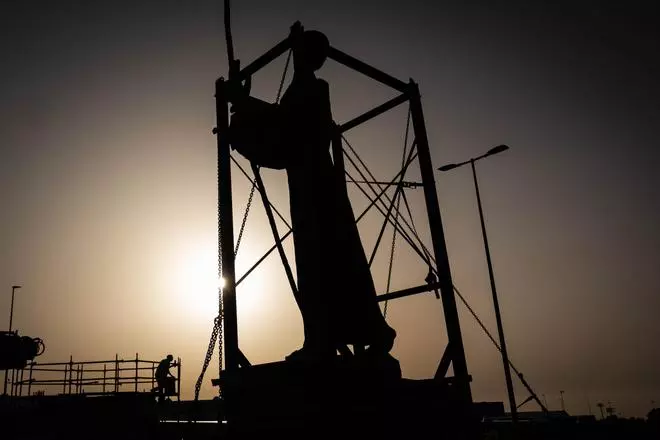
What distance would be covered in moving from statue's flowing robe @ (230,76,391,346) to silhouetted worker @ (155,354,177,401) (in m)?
17.7

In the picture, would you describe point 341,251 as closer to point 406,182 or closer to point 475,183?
point 406,182

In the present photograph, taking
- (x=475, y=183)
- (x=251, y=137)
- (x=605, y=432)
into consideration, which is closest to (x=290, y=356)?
(x=251, y=137)

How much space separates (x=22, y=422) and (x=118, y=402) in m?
3.58

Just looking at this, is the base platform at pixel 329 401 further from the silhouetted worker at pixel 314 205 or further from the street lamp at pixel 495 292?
the street lamp at pixel 495 292

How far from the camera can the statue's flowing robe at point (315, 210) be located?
667cm

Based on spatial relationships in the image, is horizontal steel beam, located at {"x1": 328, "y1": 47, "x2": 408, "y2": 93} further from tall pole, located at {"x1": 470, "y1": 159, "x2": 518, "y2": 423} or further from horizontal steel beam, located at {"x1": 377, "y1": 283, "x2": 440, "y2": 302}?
tall pole, located at {"x1": 470, "y1": 159, "x2": 518, "y2": 423}

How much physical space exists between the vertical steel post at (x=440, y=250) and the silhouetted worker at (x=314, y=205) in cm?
147

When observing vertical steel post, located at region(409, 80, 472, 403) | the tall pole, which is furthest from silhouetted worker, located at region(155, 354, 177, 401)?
vertical steel post, located at region(409, 80, 472, 403)

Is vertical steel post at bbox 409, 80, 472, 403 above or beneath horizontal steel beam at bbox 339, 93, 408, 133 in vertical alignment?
beneath

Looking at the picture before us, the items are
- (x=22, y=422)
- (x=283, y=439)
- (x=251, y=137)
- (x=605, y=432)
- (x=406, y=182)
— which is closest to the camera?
(x=283, y=439)

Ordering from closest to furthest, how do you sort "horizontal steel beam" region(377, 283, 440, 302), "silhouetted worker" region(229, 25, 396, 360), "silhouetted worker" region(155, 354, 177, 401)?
"silhouetted worker" region(229, 25, 396, 360) → "horizontal steel beam" region(377, 283, 440, 302) → "silhouetted worker" region(155, 354, 177, 401)

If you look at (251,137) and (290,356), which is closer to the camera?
(290,356)

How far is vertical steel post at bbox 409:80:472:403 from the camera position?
26.1ft

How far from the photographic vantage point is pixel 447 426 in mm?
6949
